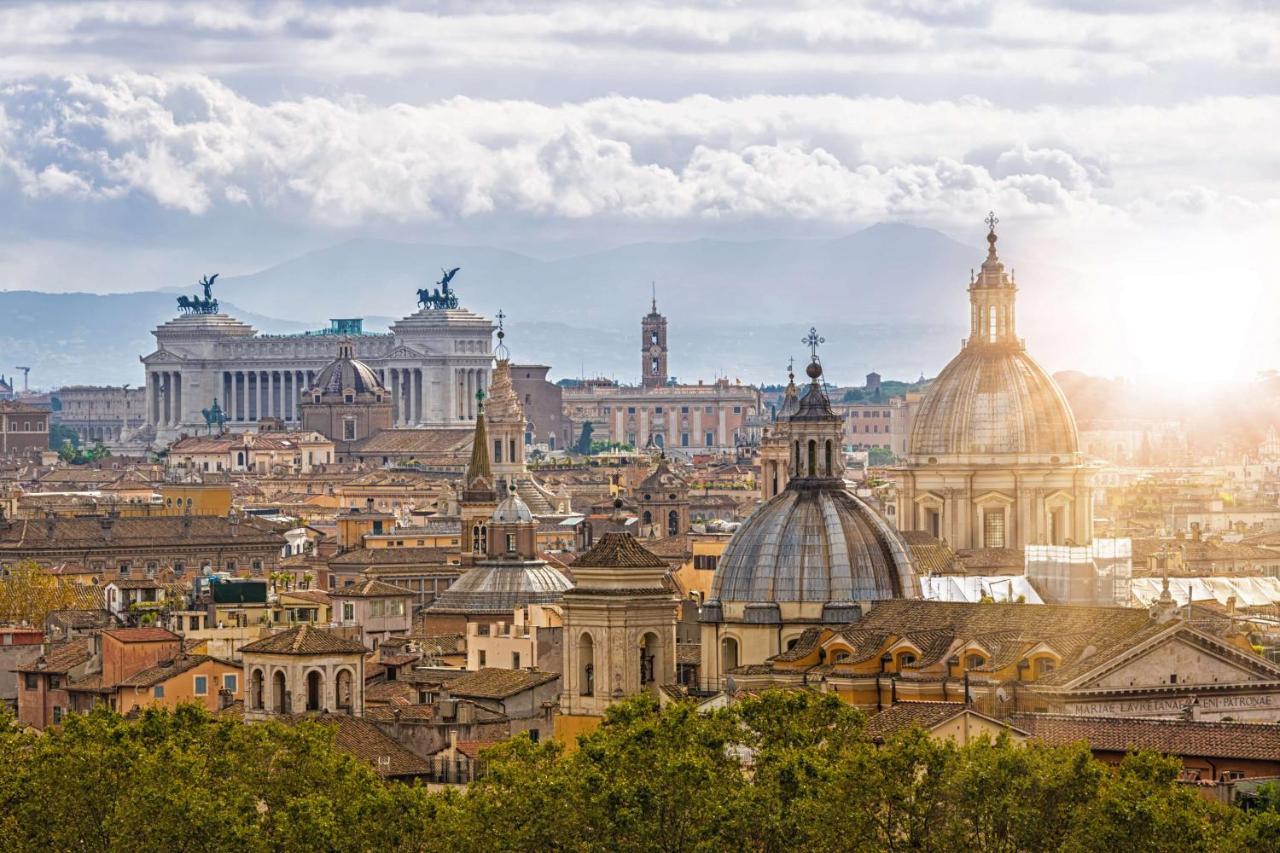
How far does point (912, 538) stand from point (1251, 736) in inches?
1694

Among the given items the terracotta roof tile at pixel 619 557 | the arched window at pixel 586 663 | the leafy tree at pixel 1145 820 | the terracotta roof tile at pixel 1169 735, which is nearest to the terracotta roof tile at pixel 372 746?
the arched window at pixel 586 663

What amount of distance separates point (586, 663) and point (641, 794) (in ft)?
50.4

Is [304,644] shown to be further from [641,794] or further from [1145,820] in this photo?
[1145,820]

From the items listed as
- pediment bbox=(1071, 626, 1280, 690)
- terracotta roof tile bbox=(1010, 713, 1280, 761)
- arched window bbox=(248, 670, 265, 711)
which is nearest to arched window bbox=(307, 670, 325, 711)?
arched window bbox=(248, 670, 265, 711)

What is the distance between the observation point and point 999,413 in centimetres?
10644

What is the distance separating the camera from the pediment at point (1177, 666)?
61469 mm

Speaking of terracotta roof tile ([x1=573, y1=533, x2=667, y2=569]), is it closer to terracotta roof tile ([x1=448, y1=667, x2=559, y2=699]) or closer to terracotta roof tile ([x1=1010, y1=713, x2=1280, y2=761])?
terracotta roof tile ([x1=448, y1=667, x2=559, y2=699])

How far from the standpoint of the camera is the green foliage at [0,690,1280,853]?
50.8 meters

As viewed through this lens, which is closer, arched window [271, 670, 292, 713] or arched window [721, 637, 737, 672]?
arched window [721, 637, 737, 672]

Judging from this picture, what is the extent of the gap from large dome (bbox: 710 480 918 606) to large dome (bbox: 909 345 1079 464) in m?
36.1

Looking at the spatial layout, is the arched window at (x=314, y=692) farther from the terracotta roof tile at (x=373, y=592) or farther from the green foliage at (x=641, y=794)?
the terracotta roof tile at (x=373, y=592)

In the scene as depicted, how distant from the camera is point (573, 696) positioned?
6938 centimetres

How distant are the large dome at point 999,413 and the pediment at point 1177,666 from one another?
43.2m

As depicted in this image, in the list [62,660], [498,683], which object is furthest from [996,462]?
[498,683]
